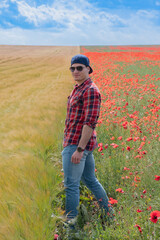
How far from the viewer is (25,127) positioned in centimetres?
375

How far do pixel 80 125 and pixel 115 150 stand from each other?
1443mm

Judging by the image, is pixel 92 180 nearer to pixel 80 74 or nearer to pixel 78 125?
pixel 78 125

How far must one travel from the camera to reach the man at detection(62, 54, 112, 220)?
1926mm

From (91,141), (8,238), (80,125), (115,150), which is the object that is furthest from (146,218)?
(115,150)

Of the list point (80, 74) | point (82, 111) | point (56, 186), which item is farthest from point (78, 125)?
point (56, 186)

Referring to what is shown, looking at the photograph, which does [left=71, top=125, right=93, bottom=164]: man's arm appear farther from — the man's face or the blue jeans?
the man's face

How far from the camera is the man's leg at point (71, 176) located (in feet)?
6.79

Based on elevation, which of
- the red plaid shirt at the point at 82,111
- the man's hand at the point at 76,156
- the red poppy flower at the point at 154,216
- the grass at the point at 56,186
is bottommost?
the grass at the point at 56,186

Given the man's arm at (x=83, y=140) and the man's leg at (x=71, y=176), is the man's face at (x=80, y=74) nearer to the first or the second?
the man's arm at (x=83, y=140)

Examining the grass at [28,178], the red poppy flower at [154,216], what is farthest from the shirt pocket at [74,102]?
the red poppy flower at [154,216]

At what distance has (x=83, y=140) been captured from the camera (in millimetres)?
1954

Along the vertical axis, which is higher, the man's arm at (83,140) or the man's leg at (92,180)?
the man's arm at (83,140)

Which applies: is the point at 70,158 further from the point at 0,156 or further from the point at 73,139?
the point at 0,156

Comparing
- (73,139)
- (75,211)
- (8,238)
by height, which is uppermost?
(73,139)
